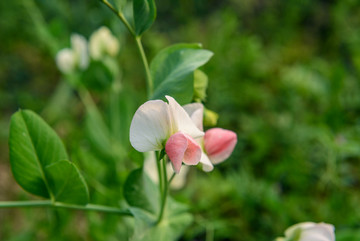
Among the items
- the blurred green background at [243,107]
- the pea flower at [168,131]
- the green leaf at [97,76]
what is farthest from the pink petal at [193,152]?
the green leaf at [97,76]

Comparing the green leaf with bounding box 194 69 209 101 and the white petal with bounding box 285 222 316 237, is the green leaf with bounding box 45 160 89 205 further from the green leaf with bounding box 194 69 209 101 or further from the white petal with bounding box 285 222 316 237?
the white petal with bounding box 285 222 316 237

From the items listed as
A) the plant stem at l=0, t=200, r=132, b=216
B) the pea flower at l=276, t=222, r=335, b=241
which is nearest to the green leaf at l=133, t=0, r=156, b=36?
the plant stem at l=0, t=200, r=132, b=216

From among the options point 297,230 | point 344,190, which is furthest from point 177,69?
point 344,190

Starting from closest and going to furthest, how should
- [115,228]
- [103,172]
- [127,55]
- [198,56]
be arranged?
[198,56] → [115,228] → [103,172] → [127,55]

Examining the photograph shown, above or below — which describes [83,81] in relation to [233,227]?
above

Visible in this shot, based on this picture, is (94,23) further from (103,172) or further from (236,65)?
(103,172)

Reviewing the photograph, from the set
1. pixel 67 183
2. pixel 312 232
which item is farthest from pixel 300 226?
pixel 67 183
